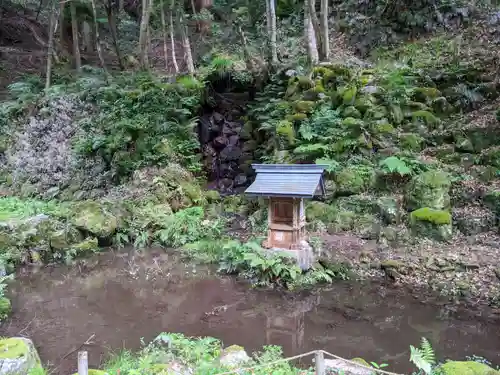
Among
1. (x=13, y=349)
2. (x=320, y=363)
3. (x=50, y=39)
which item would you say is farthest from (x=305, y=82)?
(x=13, y=349)

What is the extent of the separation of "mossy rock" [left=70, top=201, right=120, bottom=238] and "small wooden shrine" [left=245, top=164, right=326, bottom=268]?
16.2 ft

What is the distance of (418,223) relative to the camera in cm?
1026

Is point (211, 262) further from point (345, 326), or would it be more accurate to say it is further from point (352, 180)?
point (352, 180)

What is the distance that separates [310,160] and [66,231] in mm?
7753

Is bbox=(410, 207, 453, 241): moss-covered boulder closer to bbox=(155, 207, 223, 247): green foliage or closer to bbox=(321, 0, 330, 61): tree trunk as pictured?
bbox=(155, 207, 223, 247): green foliage

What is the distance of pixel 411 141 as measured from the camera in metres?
12.8

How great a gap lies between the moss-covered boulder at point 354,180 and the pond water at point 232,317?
3996mm

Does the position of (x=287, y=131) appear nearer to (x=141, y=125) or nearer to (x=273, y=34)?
(x=141, y=125)

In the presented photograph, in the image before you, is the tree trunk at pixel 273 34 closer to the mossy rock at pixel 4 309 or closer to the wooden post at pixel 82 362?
the mossy rock at pixel 4 309

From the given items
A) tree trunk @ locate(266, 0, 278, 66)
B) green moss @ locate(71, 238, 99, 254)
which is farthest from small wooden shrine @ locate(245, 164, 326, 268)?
tree trunk @ locate(266, 0, 278, 66)

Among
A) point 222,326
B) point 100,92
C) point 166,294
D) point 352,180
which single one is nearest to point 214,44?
point 100,92

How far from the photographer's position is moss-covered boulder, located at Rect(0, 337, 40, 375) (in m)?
4.50

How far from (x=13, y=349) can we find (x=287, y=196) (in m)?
5.83

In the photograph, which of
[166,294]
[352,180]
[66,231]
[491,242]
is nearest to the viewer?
[166,294]
